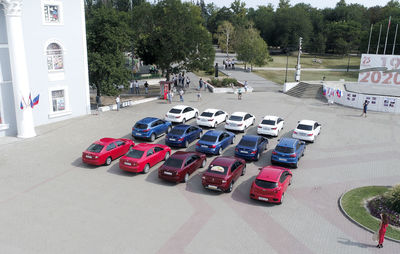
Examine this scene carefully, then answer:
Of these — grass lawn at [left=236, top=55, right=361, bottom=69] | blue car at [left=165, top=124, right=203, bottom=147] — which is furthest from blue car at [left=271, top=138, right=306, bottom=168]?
grass lawn at [left=236, top=55, right=361, bottom=69]

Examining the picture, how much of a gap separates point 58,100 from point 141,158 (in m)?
13.5

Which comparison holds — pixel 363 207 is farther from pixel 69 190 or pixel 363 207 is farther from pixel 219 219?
A: pixel 69 190

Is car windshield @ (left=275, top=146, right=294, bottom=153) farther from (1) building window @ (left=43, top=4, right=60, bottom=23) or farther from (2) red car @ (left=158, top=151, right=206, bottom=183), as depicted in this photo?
(1) building window @ (left=43, top=4, right=60, bottom=23)

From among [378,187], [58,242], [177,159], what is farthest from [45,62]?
[378,187]

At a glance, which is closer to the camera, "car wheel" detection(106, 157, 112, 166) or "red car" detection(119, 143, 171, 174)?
"red car" detection(119, 143, 171, 174)

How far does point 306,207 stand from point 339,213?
4.30ft

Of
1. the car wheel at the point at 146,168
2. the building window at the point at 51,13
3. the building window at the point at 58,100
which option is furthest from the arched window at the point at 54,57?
the car wheel at the point at 146,168

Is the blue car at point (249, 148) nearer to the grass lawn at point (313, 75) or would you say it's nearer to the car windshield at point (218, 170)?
the car windshield at point (218, 170)

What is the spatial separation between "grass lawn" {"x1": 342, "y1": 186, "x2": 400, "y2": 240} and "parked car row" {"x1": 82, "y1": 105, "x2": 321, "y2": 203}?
8.83 feet

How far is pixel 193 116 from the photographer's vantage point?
28.6 m

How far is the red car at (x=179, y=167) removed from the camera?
53.5 feet

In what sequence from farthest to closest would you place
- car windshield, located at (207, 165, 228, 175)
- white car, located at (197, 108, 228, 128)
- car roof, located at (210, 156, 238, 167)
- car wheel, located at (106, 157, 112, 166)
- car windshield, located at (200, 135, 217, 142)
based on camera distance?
1. white car, located at (197, 108, 228, 128)
2. car windshield, located at (200, 135, 217, 142)
3. car wheel, located at (106, 157, 112, 166)
4. car roof, located at (210, 156, 238, 167)
5. car windshield, located at (207, 165, 228, 175)

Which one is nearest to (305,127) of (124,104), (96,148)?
(96,148)

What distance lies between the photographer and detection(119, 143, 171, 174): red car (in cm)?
1723
